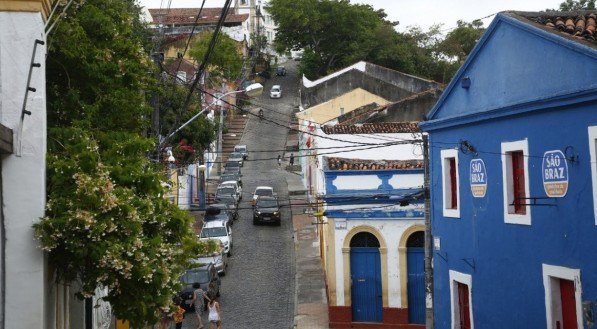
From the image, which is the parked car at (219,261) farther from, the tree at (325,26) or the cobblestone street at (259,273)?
the tree at (325,26)

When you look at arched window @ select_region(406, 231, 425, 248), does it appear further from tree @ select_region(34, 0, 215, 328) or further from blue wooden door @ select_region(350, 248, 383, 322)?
tree @ select_region(34, 0, 215, 328)

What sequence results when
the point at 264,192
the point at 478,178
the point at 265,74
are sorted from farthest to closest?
the point at 265,74
the point at 264,192
the point at 478,178

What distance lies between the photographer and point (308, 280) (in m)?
29.0

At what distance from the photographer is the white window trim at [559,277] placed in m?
12.8

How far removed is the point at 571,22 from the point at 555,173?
9.55ft

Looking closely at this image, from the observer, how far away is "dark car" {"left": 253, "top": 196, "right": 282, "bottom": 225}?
1484 inches

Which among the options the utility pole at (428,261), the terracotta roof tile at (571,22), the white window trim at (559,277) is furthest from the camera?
the utility pole at (428,261)

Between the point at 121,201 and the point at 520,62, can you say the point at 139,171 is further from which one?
the point at 520,62

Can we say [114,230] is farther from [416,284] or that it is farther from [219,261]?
[219,261]

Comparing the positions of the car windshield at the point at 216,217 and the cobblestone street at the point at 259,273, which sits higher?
the car windshield at the point at 216,217

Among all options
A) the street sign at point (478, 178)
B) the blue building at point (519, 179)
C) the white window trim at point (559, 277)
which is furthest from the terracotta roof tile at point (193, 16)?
the white window trim at point (559, 277)

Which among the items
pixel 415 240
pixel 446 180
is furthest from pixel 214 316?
pixel 446 180

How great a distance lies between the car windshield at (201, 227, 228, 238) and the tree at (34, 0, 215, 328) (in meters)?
17.0

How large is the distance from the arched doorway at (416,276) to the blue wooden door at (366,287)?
34.0 inches
